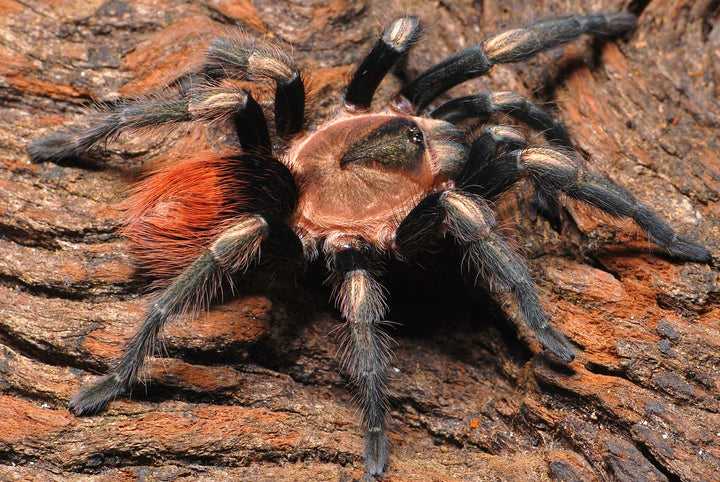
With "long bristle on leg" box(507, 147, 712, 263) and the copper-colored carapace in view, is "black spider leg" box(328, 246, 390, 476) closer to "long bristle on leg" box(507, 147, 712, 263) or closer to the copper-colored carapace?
the copper-colored carapace

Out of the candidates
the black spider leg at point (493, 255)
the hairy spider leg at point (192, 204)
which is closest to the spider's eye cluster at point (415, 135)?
the black spider leg at point (493, 255)

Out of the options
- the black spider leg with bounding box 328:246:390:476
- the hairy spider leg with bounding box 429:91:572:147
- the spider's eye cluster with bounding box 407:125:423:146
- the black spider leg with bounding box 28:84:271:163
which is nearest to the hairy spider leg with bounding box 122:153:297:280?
the black spider leg with bounding box 28:84:271:163

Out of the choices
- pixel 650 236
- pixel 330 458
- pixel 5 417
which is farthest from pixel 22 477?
pixel 650 236

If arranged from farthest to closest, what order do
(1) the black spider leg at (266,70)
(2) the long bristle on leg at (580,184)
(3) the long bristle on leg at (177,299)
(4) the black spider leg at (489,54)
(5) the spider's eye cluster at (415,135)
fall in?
(4) the black spider leg at (489,54) → (5) the spider's eye cluster at (415,135) → (1) the black spider leg at (266,70) → (2) the long bristle on leg at (580,184) → (3) the long bristle on leg at (177,299)

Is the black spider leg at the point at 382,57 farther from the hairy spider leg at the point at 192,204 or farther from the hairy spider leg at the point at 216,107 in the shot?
the hairy spider leg at the point at 192,204

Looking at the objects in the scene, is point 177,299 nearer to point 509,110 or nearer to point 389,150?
point 389,150

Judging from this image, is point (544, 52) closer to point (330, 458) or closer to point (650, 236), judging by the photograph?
point (650, 236)

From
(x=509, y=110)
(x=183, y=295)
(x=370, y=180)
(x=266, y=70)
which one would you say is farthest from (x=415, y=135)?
(x=183, y=295)
